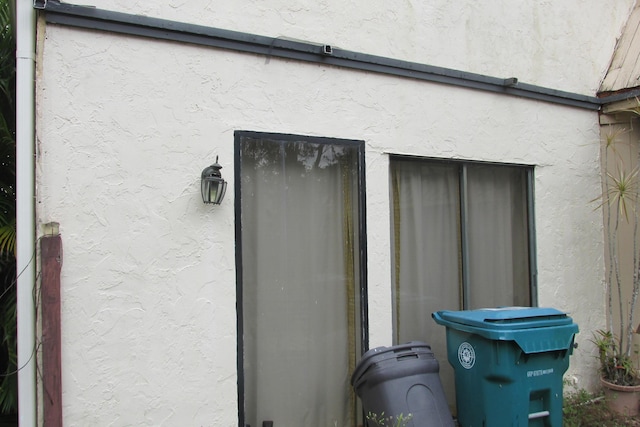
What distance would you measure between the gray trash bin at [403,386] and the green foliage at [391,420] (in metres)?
0.01

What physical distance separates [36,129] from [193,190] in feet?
3.38

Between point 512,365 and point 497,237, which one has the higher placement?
point 497,237

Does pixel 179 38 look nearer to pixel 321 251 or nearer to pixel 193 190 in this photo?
pixel 193 190

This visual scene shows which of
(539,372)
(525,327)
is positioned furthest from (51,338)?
(539,372)

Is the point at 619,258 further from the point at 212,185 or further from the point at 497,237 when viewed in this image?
the point at 212,185

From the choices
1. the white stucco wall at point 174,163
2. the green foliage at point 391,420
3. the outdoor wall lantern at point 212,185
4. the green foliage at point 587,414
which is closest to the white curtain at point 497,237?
the white stucco wall at point 174,163

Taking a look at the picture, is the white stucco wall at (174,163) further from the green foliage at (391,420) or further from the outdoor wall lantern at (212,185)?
the green foliage at (391,420)

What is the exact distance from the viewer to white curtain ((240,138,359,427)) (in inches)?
150

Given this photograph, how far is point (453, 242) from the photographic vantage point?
190 inches

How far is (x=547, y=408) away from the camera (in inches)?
150

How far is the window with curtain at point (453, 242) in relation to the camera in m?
4.56

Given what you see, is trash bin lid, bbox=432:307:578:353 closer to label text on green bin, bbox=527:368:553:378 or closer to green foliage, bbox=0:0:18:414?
label text on green bin, bbox=527:368:553:378

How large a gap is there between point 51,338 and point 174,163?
4.41ft

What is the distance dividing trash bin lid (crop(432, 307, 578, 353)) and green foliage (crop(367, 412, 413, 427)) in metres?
0.85
